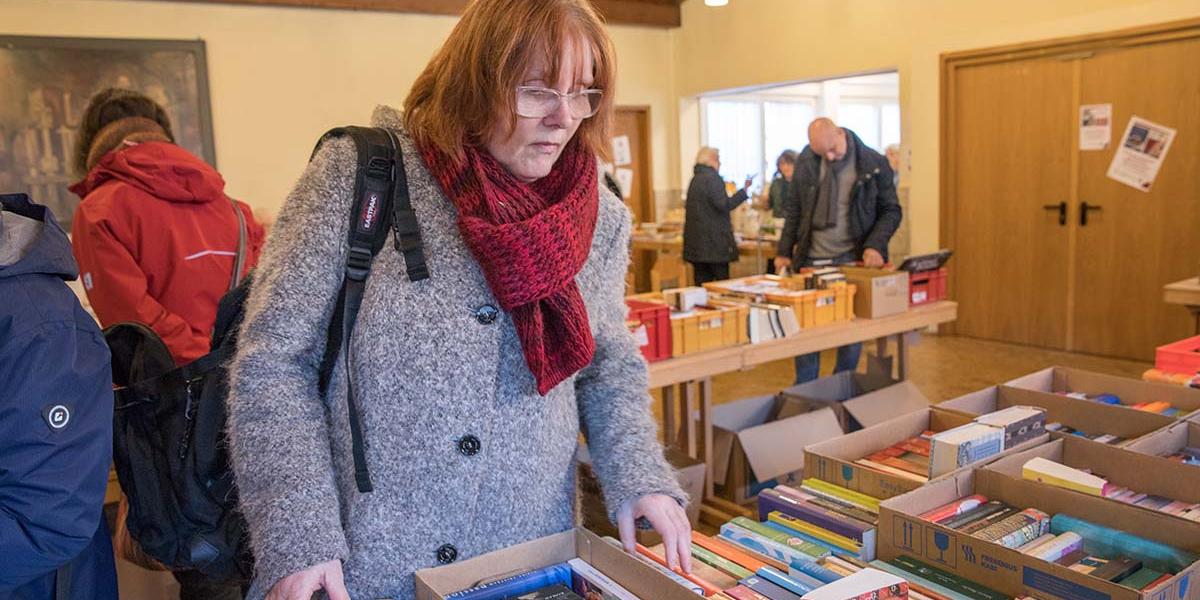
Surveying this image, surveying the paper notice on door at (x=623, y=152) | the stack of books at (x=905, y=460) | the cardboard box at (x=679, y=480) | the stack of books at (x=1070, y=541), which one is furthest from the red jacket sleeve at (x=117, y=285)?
the paper notice on door at (x=623, y=152)

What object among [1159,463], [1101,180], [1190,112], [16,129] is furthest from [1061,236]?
[16,129]

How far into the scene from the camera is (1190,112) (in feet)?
18.5

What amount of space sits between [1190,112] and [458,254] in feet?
19.4

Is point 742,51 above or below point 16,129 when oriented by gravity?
above

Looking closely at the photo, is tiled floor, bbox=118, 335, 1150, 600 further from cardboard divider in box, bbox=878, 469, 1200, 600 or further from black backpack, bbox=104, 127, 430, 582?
black backpack, bbox=104, 127, 430, 582

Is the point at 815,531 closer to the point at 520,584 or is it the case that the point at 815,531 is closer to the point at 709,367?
the point at 520,584

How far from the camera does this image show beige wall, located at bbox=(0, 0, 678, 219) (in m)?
6.63

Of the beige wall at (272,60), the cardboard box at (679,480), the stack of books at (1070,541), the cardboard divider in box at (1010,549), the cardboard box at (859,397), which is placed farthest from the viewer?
the beige wall at (272,60)

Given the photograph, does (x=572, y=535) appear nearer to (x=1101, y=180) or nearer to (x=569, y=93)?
(x=569, y=93)

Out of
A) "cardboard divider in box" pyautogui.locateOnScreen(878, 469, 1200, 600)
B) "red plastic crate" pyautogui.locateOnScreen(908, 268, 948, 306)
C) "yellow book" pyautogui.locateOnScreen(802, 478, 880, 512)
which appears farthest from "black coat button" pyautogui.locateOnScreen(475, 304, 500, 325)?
"red plastic crate" pyautogui.locateOnScreen(908, 268, 948, 306)

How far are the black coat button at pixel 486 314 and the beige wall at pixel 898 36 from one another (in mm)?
5905

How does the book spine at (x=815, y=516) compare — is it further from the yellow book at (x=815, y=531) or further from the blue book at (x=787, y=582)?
the blue book at (x=787, y=582)

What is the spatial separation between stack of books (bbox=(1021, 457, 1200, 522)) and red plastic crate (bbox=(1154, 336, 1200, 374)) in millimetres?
953

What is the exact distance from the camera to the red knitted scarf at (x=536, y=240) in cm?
119
